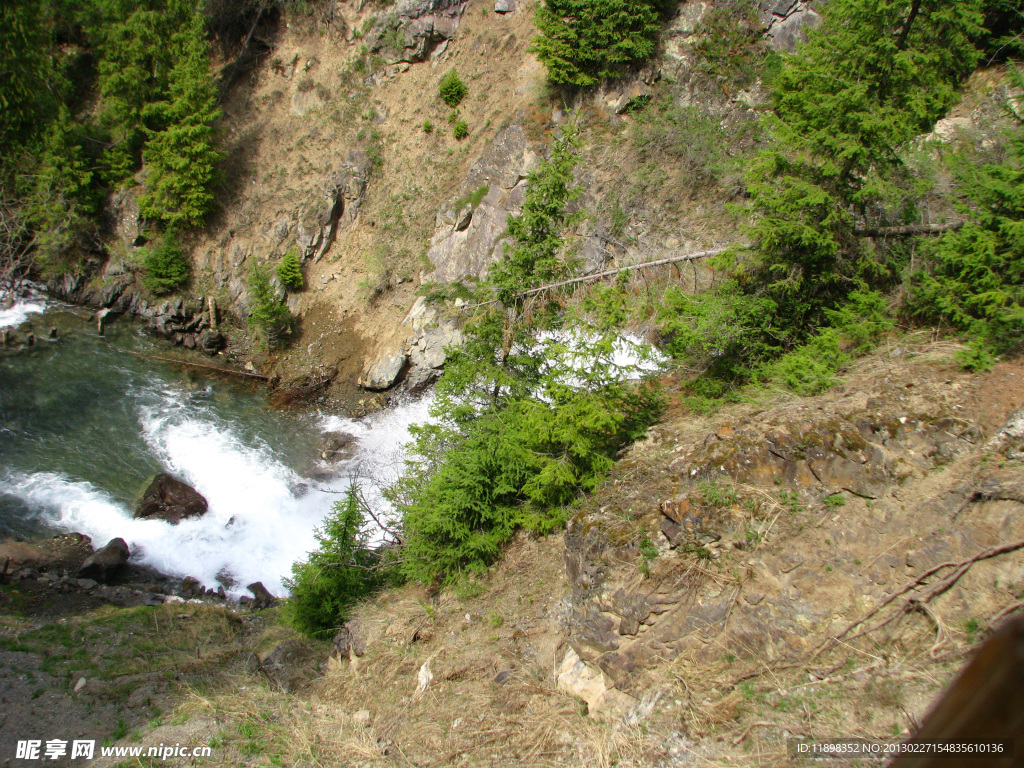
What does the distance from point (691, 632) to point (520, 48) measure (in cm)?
2307

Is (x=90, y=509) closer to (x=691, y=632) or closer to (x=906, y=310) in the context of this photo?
(x=691, y=632)

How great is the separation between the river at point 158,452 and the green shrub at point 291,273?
15.2ft

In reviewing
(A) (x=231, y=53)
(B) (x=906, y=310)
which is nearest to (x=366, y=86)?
(A) (x=231, y=53)

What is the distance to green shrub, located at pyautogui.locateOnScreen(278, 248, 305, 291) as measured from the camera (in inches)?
828

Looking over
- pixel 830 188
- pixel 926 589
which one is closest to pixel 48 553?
pixel 926 589

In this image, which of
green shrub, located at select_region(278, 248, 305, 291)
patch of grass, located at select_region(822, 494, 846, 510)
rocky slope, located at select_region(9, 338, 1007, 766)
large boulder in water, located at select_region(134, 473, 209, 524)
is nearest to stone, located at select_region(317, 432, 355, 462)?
large boulder in water, located at select_region(134, 473, 209, 524)

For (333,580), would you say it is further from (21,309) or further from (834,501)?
(21,309)

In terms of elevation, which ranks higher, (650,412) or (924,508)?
(650,412)

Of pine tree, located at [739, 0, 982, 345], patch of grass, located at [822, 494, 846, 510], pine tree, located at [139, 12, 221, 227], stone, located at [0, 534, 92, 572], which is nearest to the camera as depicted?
patch of grass, located at [822, 494, 846, 510]

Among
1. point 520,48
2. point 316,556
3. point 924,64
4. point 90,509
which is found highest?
point 520,48

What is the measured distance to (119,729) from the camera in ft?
25.3

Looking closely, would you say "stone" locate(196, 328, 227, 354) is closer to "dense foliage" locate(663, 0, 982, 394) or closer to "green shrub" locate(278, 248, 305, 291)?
"green shrub" locate(278, 248, 305, 291)

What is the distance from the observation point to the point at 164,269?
20.8 m

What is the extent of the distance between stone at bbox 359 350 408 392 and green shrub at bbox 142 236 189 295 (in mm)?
8965
